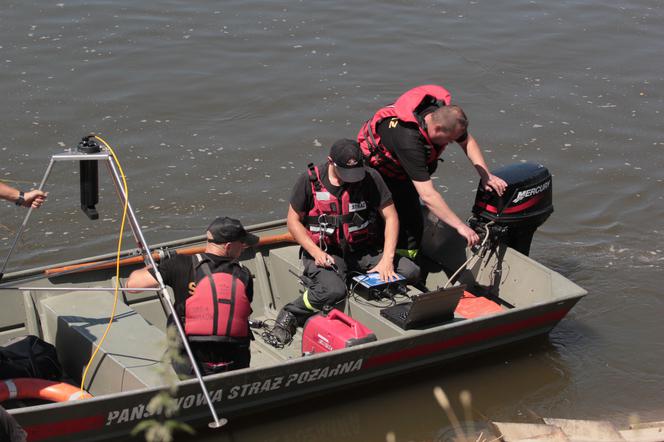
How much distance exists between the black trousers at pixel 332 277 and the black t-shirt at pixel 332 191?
Result: 17.0 inches

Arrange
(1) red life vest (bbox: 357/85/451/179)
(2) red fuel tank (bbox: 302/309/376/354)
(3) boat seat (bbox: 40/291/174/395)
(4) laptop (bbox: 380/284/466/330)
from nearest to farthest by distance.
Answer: (3) boat seat (bbox: 40/291/174/395)
(2) red fuel tank (bbox: 302/309/376/354)
(4) laptop (bbox: 380/284/466/330)
(1) red life vest (bbox: 357/85/451/179)

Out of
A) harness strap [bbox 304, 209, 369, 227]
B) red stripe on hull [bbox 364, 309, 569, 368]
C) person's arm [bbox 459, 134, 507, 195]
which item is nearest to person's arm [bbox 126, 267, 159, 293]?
harness strap [bbox 304, 209, 369, 227]

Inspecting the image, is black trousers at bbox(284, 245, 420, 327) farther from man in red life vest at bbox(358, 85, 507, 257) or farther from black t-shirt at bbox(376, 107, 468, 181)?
black t-shirt at bbox(376, 107, 468, 181)

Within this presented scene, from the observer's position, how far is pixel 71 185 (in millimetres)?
10297

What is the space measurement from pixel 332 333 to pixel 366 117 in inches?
239

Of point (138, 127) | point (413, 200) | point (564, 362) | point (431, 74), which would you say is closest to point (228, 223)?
point (413, 200)

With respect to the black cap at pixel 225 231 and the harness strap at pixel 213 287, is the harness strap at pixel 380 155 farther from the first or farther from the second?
the harness strap at pixel 213 287

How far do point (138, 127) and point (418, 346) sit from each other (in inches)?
240

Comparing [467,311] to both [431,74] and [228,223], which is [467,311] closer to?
[228,223]

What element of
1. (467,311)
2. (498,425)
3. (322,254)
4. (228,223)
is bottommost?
(498,425)

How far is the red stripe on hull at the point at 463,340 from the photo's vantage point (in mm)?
6680

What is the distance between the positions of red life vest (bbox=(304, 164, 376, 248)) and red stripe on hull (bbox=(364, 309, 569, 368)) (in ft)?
3.02

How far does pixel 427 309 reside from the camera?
669cm

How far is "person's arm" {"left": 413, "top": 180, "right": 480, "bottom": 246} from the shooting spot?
→ 22.7 feet
